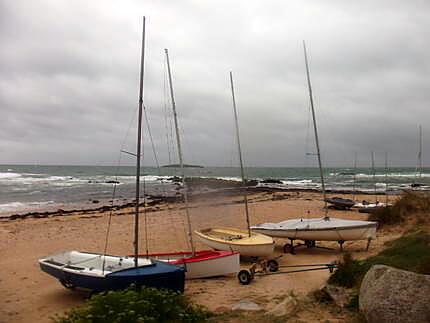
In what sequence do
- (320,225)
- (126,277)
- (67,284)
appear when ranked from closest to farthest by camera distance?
1. (126,277)
2. (67,284)
3. (320,225)

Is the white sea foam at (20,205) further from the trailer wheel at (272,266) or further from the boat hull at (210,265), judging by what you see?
the trailer wheel at (272,266)

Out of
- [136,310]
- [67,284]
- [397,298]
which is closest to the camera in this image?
[397,298]

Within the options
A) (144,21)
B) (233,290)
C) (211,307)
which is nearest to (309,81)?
(144,21)

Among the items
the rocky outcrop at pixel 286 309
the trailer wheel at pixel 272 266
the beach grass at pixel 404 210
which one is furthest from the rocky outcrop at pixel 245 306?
the beach grass at pixel 404 210

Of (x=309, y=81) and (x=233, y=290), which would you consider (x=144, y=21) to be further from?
(x=309, y=81)

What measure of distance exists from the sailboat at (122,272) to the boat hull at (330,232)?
20.2 feet

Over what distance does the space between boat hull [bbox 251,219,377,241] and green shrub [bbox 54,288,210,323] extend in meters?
7.68

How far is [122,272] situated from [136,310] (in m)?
2.83

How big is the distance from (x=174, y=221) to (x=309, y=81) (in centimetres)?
1142

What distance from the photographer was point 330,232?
14359 millimetres

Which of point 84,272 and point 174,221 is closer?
point 84,272

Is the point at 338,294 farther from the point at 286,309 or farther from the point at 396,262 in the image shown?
the point at 396,262

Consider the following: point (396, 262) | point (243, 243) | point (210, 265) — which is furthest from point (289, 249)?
point (396, 262)

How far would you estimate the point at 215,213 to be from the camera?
22.2 meters
